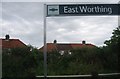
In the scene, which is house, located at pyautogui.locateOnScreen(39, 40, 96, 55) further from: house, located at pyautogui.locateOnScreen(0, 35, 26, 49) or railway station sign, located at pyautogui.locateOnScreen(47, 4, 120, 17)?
railway station sign, located at pyautogui.locateOnScreen(47, 4, 120, 17)

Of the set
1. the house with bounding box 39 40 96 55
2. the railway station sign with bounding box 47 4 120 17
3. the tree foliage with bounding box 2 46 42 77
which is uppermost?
the railway station sign with bounding box 47 4 120 17

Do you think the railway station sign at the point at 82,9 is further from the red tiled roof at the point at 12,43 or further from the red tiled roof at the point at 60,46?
the red tiled roof at the point at 60,46

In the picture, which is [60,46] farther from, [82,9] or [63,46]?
[82,9]

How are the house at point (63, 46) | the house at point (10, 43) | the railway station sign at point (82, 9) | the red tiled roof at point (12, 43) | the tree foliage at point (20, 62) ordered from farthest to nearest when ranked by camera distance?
1. the house at point (63, 46)
2. the red tiled roof at point (12, 43)
3. the house at point (10, 43)
4. the tree foliage at point (20, 62)
5. the railway station sign at point (82, 9)

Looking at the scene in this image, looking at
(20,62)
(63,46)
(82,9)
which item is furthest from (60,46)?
(82,9)

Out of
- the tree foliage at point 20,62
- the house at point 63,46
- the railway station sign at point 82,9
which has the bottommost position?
the tree foliage at point 20,62

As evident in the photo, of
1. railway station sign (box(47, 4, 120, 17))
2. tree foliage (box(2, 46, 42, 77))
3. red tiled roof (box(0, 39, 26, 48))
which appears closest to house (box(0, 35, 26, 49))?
red tiled roof (box(0, 39, 26, 48))

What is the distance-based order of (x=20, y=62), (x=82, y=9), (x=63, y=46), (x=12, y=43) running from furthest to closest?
(x=63, y=46), (x=12, y=43), (x=20, y=62), (x=82, y=9)

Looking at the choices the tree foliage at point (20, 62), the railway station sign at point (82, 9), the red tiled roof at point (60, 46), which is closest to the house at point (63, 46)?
the red tiled roof at point (60, 46)

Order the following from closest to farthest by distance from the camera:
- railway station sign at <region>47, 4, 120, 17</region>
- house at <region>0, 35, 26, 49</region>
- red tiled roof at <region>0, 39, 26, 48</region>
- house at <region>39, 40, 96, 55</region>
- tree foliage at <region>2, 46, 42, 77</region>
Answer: railway station sign at <region>47, 4, 120, 17</region> → tree foliage at <region>2, 46, 42, 77</region> → house at <region>0, 35, 26, 49</region> → red tiled roof at <region>0, 39, 26, 48</region> → house at <region>39, 40, 96, 55</region>

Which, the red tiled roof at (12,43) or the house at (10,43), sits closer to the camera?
the house at (10,43)

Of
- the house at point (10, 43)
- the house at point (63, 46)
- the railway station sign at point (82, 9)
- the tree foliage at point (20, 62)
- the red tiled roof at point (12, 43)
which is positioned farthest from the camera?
the house at point (63, 46)

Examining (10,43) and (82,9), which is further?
(10,43)

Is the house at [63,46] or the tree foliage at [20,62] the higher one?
the house at [63,46]
